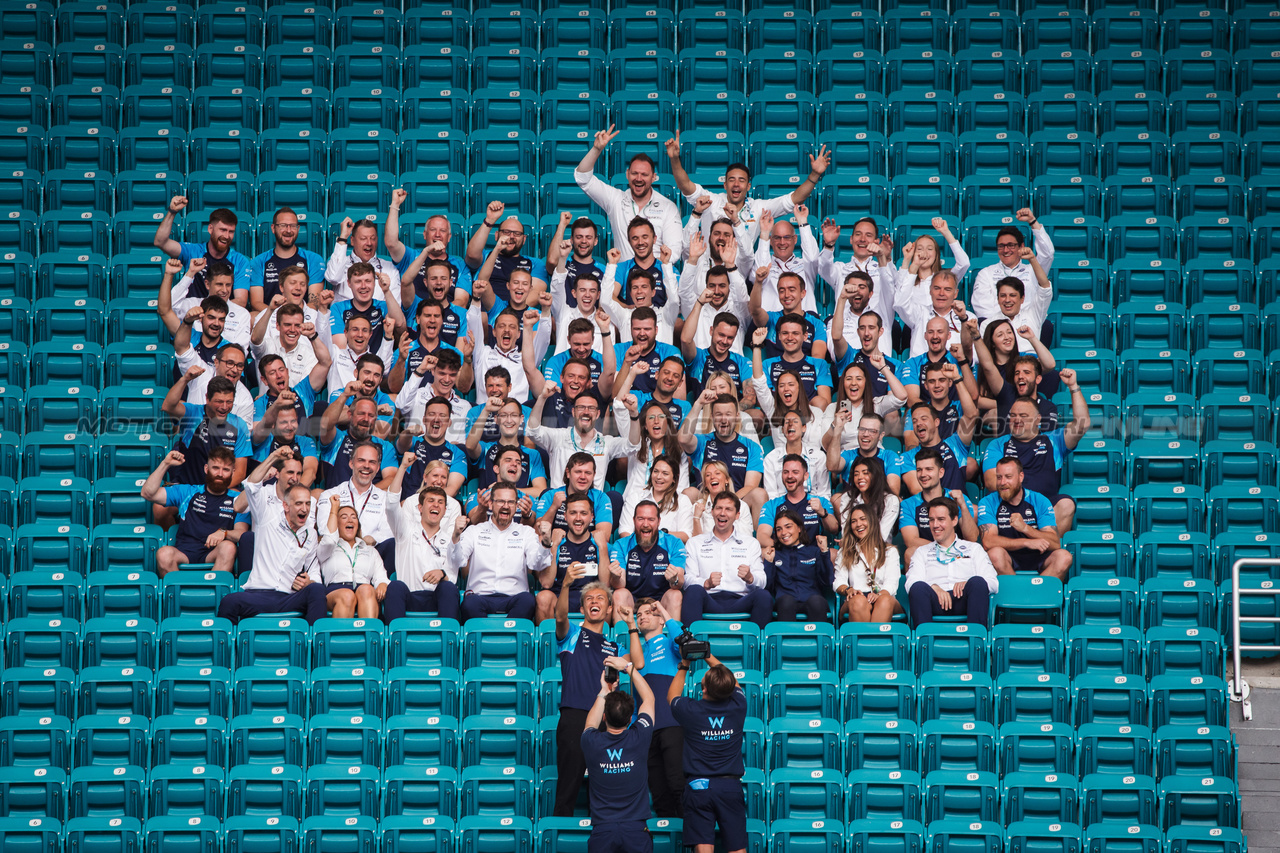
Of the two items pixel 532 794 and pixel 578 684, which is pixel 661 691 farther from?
pixel 532 794

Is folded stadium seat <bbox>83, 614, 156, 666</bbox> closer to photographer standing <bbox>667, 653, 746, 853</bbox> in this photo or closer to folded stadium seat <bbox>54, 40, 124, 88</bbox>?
photographer standing <bbox>667, 653, 746, 853</bbox>

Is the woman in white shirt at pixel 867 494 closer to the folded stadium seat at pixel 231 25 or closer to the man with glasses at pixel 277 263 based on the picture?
the man with glasses at pixel 277 263

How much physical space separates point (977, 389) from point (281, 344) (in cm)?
481

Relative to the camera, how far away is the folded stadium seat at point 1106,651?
9281 mm

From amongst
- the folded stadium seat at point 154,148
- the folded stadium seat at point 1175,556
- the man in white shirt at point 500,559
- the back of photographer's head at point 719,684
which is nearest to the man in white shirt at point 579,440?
the man in white shirt at point 500,559

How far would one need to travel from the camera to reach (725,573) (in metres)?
9.58

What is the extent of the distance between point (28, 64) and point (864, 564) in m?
8.51

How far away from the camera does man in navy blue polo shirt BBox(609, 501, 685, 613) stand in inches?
372

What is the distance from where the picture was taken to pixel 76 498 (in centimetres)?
1033

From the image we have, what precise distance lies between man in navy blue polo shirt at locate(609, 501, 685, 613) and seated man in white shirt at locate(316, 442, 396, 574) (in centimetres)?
145

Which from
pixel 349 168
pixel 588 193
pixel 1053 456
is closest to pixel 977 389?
pixel 1053 456

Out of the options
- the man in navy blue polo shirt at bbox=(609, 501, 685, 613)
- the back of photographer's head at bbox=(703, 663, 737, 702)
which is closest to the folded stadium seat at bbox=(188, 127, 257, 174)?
the man in navy blue polo shirt at bbox=(609, 501, 685, 613)

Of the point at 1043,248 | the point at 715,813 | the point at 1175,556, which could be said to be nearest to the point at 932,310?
the point at 1043,248

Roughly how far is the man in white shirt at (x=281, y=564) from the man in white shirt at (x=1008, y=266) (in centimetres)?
505
